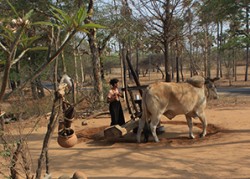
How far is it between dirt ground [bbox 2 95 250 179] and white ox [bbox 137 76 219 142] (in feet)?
1.88

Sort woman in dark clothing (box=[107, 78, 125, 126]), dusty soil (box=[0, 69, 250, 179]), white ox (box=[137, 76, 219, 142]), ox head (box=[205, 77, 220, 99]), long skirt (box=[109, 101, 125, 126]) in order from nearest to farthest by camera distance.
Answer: dusty soil (box=[0, 69, 250, 179])
white ox (box=[137, 76, 219, 142])
woman in dark clothing (box=[107, 78, 125, 126])
long skirt (box=[109, 101, 125, 126])
ox head (box=[205, 77, 220, 99])

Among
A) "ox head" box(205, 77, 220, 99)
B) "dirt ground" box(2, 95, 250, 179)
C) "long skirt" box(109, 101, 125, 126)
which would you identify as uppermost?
"ox head" box(205, 77, 220, 99)

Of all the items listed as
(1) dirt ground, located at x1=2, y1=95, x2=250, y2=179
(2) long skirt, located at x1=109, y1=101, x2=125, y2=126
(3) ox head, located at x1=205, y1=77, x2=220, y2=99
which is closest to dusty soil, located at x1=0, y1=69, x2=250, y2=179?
(1) dirt ground, located at x1=2, y1=95, x2=250, y2=179

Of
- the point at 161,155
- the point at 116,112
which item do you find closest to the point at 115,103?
the point at 116,112

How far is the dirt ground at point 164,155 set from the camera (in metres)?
5.41

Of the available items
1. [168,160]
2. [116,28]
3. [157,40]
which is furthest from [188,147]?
[116,28]

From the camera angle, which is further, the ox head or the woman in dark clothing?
the ox head

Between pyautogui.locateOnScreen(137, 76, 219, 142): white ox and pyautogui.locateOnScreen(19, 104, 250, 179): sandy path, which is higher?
pyautogui.locateOnScreen(137, 76, 219, 142): white ox

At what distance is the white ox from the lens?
25.3 feet

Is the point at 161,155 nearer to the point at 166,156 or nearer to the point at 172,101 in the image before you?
the point at 166,156

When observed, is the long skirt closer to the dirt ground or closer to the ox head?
the dirt ground

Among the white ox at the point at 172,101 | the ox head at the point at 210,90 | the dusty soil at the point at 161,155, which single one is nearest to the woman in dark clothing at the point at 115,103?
the dusty soil at the point at 161,155

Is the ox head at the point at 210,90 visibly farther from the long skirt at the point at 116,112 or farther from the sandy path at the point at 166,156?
the long skirt at the point at 116,112

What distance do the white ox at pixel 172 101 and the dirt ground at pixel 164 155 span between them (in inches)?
22.6
